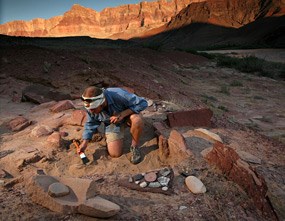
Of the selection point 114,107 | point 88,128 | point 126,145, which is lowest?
point 126,145

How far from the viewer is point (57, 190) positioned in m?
2.23

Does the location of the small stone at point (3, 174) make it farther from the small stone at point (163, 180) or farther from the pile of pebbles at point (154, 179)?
the small stone at point (163, 180)

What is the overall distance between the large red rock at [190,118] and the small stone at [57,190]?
2177 millimetres

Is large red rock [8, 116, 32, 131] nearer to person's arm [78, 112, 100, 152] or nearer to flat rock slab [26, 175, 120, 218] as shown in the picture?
person's arm [78, 112, 100, 152]

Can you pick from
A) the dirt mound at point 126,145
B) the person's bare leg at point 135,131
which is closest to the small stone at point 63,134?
the dirt mound at point 126,145

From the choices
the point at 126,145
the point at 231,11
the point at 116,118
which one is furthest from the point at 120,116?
the point at 231,11

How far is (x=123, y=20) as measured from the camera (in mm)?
96438

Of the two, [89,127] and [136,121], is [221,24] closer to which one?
[136,121]

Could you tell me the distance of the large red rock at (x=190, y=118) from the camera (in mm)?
4207

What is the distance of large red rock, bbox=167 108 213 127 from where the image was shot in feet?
13.8

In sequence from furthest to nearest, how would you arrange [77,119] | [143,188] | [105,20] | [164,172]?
1. [105,20]
2. [77,119]
3. [164,172]
4. [143,188]

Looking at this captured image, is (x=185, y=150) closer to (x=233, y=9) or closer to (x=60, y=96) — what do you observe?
(x=60, y=96)

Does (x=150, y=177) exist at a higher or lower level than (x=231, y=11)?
lower

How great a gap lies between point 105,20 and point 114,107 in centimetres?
10293
